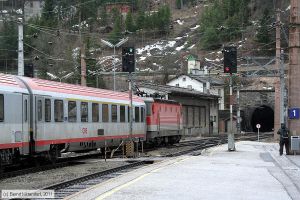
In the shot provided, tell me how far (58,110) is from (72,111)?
1421 millimetres

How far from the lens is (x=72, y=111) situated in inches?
920

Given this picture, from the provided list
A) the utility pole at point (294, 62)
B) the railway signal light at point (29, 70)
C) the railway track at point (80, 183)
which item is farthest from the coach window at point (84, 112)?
the utility pole at point (294, 62)

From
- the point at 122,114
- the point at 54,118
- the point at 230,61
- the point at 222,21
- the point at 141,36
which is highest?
the point at 222,21

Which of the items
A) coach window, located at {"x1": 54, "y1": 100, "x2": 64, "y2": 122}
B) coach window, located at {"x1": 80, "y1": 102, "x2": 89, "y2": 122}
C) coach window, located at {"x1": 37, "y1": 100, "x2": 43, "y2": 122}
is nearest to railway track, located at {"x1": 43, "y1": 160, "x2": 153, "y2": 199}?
coach window, located at {"x1": 37, "y1": 100, "x2": 43, "y2": 122}

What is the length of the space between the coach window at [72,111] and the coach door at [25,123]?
3759 millimetres

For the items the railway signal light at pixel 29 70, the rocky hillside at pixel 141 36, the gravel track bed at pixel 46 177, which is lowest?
the gravel track bed at pixel 46 177

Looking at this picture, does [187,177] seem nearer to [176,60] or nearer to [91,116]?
[91,116]

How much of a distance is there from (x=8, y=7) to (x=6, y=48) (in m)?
9.31

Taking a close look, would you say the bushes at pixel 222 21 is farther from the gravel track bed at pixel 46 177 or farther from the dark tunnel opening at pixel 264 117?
the gravel track bed at pixel 46 177

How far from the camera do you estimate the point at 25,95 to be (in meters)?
19.2

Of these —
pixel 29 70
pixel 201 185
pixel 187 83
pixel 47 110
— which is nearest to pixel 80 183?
pixel 201 185

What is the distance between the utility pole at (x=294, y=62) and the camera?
29.4 metres

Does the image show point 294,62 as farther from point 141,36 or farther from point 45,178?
point 141,36

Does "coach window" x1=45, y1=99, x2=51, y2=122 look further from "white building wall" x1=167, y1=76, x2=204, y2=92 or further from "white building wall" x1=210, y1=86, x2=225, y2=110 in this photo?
"white building wall" x1=210, y1=86, x2=225, y2=110
